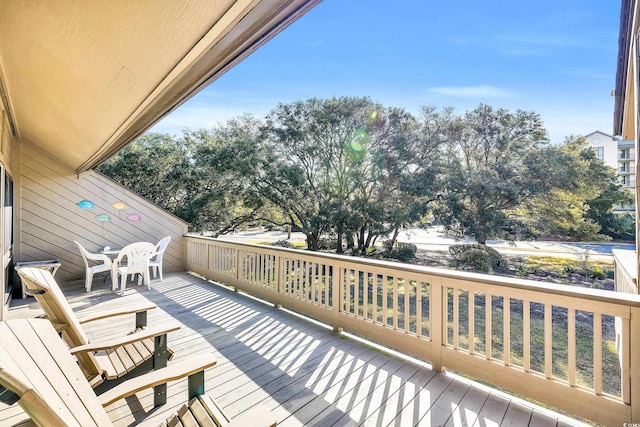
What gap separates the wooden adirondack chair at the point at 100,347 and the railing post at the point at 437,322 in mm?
2192

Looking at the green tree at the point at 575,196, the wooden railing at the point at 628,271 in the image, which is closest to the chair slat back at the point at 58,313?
the wooden railing at the point at 628,271

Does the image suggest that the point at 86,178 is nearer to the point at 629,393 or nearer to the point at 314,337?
the point at 314,337

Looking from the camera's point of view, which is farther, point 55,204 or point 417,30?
point 417,30

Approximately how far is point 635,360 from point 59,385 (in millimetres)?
3071

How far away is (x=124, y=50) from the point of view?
1747 millimetres

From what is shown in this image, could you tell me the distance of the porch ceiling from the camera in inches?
52.1

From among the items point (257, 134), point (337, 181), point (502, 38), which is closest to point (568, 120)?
point (502, 38)

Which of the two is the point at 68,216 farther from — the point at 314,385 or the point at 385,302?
the point at 385,302

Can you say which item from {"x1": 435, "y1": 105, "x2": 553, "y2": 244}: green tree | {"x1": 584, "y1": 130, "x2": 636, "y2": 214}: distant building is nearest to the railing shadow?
{"x1": 435, "y1": 105, "x2": 553, "y2": 244}: green tree

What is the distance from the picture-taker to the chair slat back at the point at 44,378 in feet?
2.57

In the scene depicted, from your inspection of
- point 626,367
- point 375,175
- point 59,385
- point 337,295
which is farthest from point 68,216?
point 375,175

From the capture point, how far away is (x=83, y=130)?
3662mm

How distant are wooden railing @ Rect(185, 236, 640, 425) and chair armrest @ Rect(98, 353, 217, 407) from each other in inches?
68.2

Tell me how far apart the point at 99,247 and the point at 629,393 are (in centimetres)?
825
